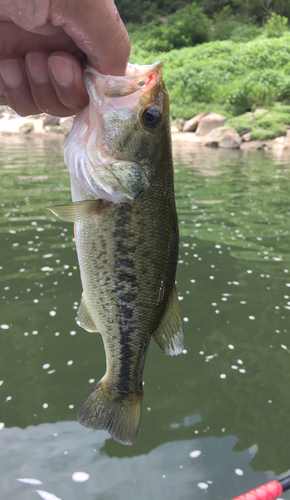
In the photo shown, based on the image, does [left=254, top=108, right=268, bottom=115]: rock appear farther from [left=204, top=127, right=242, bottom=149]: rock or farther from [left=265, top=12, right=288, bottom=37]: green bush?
[left=265, top=12, right=288, bottom=37]: green bush

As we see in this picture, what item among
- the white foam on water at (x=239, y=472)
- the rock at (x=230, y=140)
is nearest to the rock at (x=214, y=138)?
the rock at (x=230, y=140)

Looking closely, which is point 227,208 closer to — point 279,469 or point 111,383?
point 279,469

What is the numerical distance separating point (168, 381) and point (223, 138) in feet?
59.8

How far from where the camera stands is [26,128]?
25516 mm

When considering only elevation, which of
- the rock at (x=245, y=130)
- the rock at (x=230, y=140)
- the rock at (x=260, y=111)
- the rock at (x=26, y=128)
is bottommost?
the rock at (x=26, y=128)

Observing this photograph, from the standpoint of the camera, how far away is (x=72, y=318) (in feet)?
15.1

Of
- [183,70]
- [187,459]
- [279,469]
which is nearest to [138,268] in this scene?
[187,459]

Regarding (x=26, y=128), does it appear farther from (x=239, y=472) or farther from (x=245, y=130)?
(x=239, y=472)

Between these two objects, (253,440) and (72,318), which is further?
(72,318)

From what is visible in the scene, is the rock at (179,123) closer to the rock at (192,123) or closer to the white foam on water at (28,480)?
the rock at (192,123)

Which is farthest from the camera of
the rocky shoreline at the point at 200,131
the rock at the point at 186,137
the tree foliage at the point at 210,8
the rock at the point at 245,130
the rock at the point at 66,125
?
the tree foliage at the point at 210,8

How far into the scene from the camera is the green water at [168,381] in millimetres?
2811

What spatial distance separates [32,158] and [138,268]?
47.6 ft

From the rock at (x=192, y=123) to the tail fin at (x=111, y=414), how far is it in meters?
21.9
